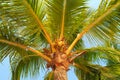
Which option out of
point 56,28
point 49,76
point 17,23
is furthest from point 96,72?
point 17,23

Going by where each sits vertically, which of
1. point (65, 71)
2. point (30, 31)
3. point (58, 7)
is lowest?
point (65, 71)

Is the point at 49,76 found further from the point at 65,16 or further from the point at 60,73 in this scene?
the point at 65,16

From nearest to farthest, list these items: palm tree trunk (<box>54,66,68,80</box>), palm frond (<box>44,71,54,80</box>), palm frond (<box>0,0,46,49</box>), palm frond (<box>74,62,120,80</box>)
A: palm tree trunk (<box>54,66,68,80</box>) < palm frond (<box>0,0,46,49</box>) < palm frond (<box>44,71,54,80</box>) < palm frond (<box>74,62,120,80</box>)

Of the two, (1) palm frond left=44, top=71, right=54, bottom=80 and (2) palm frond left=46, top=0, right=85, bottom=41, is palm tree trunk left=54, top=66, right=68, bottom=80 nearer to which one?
(2) palm frond left=46, top=0, right=85, bottom=41

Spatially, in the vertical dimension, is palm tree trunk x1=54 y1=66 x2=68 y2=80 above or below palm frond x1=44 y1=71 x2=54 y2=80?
above

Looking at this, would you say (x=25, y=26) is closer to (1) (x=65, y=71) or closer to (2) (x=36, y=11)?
(2) (x=36, y=11)

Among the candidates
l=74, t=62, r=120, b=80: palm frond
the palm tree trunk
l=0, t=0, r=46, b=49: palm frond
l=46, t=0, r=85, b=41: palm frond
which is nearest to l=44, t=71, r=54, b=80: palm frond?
l=74, t=62, r=120, b=80: palm frond

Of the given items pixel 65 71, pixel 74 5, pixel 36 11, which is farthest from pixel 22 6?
pixel 65 71

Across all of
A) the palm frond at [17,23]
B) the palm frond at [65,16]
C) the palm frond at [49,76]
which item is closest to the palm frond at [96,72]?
the palm frond at [49,76]

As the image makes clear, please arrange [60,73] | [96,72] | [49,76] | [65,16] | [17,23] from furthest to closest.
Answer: [96,72]
[49,76]
[65,16]
[17,23]
[60,73]

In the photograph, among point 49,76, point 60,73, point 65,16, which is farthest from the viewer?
point 49,76

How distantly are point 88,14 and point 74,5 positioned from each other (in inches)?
23.8

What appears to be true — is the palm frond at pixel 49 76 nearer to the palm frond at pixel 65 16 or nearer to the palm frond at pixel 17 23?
the palm frond at pixel 17 23

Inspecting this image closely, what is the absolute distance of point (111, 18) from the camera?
8.23m
